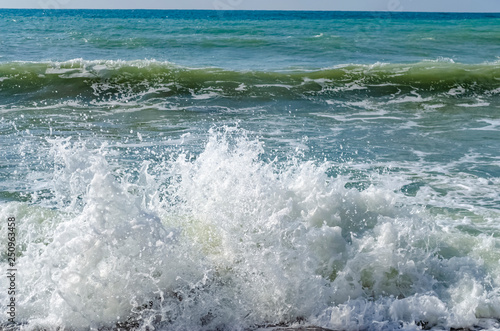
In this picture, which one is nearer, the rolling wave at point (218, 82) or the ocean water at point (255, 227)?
the ocean water at point (255, 227)

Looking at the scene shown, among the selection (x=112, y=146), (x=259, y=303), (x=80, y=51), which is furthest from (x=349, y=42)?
(x=259, y=303)

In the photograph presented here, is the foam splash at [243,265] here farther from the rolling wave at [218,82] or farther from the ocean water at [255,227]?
the rolling wave at [218,82]

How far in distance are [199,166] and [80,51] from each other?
1692cm

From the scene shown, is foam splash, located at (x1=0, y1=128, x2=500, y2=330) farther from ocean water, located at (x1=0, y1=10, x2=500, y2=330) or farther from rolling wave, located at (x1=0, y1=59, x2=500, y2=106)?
rolling wave, located at (x1=0, y1=59, x2=500, y2=106)

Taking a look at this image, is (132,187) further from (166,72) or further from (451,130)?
(166,72)

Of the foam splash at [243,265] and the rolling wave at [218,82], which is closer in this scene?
the foam splash at [243,265]

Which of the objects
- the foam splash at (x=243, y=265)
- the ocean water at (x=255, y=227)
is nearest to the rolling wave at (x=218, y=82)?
the ocean water at (x=255, y=227)

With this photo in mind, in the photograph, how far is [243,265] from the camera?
3.81m

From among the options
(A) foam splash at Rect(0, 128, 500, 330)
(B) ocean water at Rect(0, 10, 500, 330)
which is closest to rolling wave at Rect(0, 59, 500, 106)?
(B) ocean water at Rect(0, 10, 500, 330)

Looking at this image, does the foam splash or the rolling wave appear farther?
the rolling wave

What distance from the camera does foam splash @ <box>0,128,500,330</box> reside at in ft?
11.4

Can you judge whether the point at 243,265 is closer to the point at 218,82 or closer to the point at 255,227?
the point at 255,227

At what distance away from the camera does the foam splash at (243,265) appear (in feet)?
11.4

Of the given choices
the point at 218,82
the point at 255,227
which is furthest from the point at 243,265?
the point at 218,82
